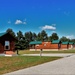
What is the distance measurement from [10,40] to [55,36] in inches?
4913

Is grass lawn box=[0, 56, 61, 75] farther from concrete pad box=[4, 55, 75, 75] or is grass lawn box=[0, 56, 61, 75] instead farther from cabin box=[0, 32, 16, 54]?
cabin box=[0, 32, 16, 54]

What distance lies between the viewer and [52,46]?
8538 centimetres

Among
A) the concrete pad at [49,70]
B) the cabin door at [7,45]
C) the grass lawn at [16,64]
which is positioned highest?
the cabin door at [7,45]

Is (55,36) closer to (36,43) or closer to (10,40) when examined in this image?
(36,43)

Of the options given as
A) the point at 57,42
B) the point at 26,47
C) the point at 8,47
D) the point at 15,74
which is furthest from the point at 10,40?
the point at 26,47

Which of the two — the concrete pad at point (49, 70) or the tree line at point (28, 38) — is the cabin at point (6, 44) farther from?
the tree line at point (28, 38)

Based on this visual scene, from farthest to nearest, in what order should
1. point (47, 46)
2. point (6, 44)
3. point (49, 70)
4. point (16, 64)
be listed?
point (47, 46) < point (6, 44) < point (16, 64) < point (49, 70)

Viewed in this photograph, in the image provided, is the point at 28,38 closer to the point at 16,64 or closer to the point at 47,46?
the point at 47,46

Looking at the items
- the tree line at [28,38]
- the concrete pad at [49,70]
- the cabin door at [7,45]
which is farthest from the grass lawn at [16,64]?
the tree line at [28,38]

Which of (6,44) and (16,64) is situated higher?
(6,44)

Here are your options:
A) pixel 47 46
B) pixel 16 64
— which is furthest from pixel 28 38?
pixel 16 64

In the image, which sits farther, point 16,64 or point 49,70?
point 16,64

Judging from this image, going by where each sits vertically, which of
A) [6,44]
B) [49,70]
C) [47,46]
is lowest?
[49,70]

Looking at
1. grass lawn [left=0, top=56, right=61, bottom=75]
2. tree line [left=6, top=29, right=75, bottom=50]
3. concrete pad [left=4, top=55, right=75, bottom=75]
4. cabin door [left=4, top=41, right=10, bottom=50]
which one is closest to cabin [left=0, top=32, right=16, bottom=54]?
cabin door [left=4, top=41, right=10, bottom=50]
